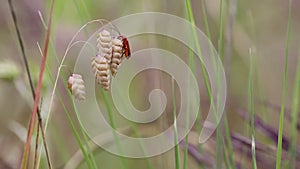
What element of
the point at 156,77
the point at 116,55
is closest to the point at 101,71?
the point at 116,55

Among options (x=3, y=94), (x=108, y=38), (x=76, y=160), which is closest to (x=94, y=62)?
(x=108, y=38)

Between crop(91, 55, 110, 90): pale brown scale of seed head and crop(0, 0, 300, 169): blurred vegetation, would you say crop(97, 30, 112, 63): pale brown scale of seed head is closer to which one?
crop(91, 55, 110, 90): pale brown scale of seed head

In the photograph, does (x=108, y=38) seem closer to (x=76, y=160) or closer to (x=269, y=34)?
(x=76, y=160)

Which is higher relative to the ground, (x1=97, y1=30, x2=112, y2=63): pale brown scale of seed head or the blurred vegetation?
(x1=97, y1=30, x2=112, y2=63): pale brown scale of seed head

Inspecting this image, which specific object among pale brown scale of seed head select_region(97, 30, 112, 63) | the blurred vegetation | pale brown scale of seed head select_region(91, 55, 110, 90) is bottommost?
the blurred vegetation

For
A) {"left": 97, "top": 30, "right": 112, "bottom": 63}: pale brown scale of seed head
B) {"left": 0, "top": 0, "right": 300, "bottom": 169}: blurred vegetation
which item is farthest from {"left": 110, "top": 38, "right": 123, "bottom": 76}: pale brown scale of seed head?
{"left": 0, "top": 0, "right": 300, "bottom": 169}: blurred vegetation

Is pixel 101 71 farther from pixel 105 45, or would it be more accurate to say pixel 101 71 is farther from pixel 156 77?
pixel 156 77

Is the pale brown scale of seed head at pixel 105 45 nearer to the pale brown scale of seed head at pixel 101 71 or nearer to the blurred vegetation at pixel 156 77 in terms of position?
the pale brown scale of seed head at pixel 101 71

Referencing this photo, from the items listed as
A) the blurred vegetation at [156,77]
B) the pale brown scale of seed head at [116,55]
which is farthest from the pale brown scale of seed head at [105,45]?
the blurred vegetation at [156,77]

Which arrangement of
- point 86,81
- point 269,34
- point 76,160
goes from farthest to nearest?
point 269,34
point 86,81
point 76,160
